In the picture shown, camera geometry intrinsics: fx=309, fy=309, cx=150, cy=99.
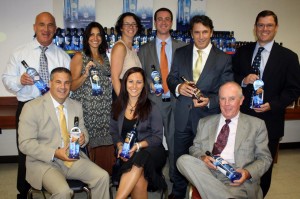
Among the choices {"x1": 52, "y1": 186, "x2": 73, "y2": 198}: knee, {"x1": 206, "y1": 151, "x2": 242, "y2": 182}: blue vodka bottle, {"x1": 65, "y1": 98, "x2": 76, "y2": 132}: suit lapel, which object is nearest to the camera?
{"x1": 206, "y1": 151, "x2": 242, "y2": 182}: blue vodka bottle

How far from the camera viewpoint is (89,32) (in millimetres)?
3135

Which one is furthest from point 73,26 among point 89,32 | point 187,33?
point 187,33

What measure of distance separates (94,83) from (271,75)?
1.67 meters

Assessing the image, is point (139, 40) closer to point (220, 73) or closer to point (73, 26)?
point (73, 26)

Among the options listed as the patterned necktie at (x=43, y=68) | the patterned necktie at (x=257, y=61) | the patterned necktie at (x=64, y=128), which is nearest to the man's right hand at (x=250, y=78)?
the patterned necktie at (x=257, y=61)

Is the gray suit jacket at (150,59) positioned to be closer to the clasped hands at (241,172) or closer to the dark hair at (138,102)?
the dark hair at (138,102)

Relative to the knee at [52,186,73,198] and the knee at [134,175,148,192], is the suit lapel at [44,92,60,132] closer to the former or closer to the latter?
the knee at [52,186,73,198]

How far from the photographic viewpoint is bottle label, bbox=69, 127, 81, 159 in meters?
2.34

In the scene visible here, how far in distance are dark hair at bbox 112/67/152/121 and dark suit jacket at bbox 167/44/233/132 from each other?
33 centimetres

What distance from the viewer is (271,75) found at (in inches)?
111

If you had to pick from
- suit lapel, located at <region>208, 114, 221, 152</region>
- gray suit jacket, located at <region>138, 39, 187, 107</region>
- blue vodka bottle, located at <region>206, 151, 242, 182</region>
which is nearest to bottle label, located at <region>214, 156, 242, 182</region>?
blue vodka bottle, located at <region>206, 151, 242, 182</region>

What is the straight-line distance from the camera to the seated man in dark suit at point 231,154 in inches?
88.9

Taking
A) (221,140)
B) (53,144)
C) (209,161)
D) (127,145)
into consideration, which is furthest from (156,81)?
(53,144)

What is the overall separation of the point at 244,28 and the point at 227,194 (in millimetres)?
3461
